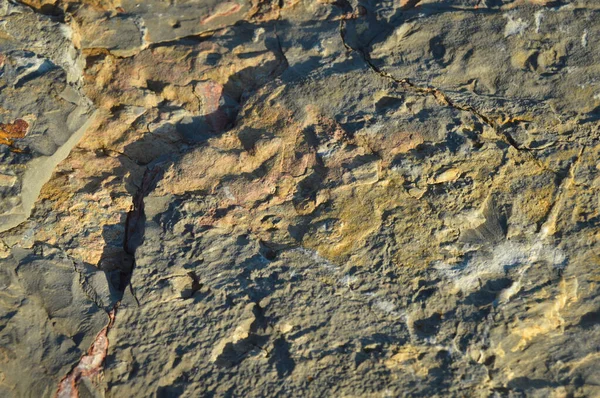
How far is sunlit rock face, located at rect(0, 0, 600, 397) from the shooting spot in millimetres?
2555

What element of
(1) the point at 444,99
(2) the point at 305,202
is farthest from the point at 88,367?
(1) the point at 444,99

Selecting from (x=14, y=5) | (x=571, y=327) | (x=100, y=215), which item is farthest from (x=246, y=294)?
(x=14, y=5)

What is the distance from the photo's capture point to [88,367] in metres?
2.62

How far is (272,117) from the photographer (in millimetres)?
3121

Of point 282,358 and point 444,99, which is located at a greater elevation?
point 444,99

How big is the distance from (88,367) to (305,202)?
1.24 metres

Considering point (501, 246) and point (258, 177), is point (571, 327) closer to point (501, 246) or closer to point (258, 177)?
point (501, 246)

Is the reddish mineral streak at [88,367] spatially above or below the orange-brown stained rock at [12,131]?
below

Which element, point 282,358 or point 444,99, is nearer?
point 282,358

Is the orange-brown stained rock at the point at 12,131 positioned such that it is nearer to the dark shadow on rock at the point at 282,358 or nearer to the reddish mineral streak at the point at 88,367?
the reddish mineral streak at the point at 88,367

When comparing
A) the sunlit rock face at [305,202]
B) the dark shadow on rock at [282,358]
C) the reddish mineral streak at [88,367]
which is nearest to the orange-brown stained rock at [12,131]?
the sunlit rock face at [305,202]

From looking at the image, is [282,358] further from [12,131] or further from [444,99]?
[12,131]

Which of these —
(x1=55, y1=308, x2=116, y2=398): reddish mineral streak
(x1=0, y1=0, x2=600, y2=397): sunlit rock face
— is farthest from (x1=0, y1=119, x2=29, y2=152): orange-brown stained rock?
(x1=55, y1=308, x2=116, y2=398): reddish mineral streak

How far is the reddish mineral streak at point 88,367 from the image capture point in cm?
258
